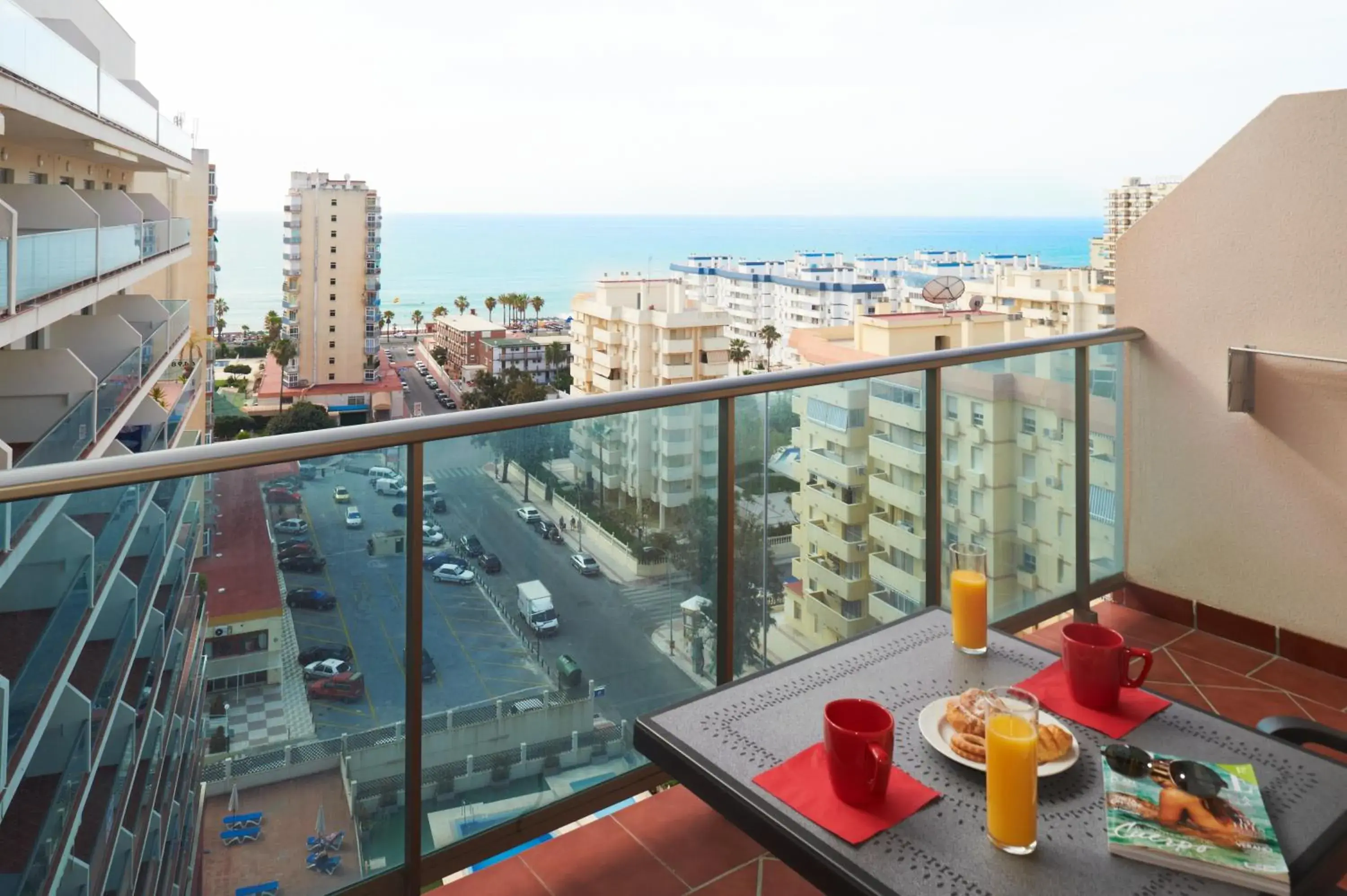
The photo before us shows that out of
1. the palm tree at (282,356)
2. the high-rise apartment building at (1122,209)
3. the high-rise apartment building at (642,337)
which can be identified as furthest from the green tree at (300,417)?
the high-rise apartment building at (1122,209)

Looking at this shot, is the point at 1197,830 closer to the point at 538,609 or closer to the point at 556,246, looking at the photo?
the point at 538,609

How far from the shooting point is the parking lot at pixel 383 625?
1.36 meters

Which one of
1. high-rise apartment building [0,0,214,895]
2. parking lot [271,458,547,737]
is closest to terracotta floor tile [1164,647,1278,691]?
parking lot [271,458,547,737]

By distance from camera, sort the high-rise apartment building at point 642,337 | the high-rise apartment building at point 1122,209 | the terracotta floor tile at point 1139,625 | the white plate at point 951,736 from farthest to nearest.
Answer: the high-rise apartment building at point 642,337, the high-rise apartment building at point 1122,209, the terracotta floor tile at point 1139,625, the white plate at point 951,736

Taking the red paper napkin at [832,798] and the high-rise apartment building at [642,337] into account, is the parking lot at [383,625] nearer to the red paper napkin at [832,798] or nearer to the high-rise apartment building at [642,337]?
the red paper napkin at [832,798]

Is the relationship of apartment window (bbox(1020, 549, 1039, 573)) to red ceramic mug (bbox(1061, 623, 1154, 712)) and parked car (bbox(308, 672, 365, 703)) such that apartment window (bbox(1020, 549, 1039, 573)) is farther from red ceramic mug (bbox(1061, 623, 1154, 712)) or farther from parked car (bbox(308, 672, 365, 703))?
parked car (bbox(308, 672, 365, 703))

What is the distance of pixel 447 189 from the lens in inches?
1441

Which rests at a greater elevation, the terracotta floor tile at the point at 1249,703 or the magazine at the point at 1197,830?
the magazine at the point at 1197,830

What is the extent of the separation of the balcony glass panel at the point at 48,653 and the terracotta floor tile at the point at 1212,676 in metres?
2.49

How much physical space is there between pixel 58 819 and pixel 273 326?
1136 inches

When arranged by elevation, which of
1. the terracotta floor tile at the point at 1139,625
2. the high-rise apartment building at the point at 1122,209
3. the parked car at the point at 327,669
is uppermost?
the high-rise apartment building at the point at 1122,209

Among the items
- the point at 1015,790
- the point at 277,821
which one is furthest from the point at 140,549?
the point at 1015,790

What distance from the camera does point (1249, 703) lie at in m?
2.29

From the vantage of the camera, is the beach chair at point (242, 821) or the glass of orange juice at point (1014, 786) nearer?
the glass of orange juice at point (1014, 786)
